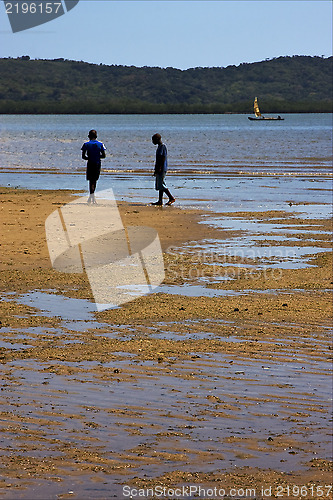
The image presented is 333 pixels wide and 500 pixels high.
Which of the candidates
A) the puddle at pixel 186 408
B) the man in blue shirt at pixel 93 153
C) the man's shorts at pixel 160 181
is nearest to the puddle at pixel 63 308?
the puddle at pixel 186 408

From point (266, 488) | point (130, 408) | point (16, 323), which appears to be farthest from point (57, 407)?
point (16, 323)

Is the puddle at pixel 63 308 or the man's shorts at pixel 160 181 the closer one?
the puddle at pixel 63 308

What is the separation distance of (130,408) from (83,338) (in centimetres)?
205

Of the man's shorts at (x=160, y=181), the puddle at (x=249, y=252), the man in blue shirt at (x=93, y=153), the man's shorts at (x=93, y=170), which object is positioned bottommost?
the puddle at (x=249, y=252)

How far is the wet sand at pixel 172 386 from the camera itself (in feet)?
17.3

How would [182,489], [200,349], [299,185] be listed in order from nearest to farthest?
[182,489] → [200,349] → [299,185]

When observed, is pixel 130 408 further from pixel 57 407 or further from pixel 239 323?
pixel 239 323

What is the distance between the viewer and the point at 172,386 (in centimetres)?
690

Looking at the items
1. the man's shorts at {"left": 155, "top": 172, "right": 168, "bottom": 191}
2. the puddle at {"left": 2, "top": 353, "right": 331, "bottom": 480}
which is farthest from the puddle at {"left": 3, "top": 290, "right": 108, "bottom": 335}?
the man's shorts at {"left": 155, "top": 172, "right": 168, "bottom": 191}

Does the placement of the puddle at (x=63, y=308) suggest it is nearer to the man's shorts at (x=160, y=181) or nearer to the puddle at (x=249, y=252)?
the puddle at (x=249, y=252)

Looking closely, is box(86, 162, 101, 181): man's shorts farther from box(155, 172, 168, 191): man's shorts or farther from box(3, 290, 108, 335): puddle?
box(3, 290, 108, 335): puddle

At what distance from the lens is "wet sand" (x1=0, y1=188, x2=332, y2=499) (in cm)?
526

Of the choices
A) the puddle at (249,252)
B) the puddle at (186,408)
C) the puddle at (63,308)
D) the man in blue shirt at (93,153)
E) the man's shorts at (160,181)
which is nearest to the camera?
the puddle at (186,408)

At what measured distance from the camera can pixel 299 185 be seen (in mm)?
28812
